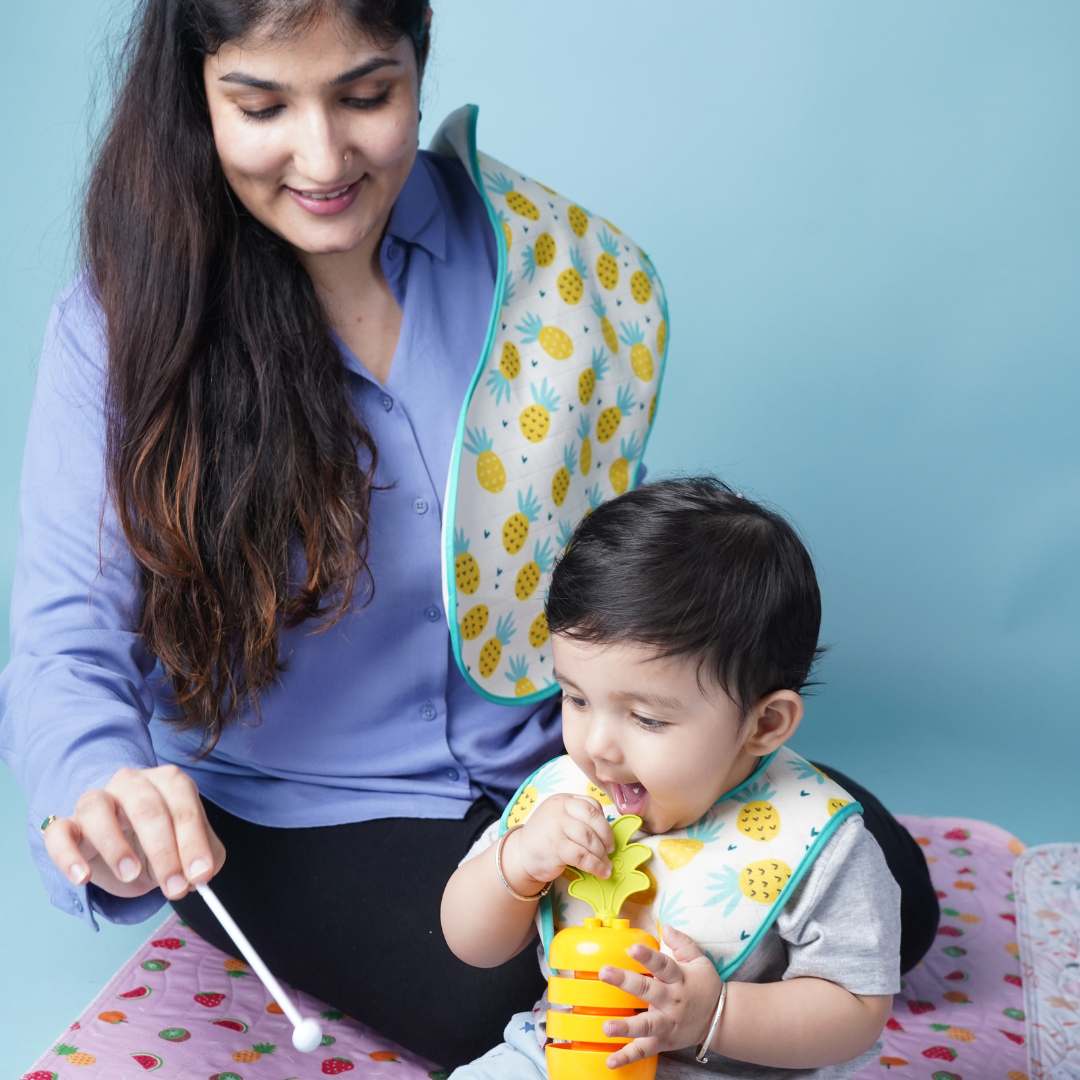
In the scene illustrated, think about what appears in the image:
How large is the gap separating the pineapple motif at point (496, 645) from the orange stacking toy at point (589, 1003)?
1.89 ft

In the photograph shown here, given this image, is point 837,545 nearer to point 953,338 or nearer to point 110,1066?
point 953,338

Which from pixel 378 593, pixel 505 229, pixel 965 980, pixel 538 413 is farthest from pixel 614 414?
pixel 965 980

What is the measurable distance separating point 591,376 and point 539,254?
157 mm

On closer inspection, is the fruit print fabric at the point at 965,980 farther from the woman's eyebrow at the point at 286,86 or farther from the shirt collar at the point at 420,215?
the woman's eyebrow at the point at 286,86

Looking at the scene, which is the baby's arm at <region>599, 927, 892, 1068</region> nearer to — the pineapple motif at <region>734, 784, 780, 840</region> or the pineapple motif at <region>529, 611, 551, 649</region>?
the pineapple motif at <region>734, 784, 780, 840</region>

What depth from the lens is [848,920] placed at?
1.50 m

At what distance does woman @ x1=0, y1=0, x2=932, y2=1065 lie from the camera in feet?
5.54

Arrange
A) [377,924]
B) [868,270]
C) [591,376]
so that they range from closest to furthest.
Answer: [377,924], [591,376], [868,270]

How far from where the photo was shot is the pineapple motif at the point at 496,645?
1.98 m

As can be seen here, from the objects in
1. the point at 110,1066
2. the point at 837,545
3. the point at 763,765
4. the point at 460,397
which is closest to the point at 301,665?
the point at 460,397

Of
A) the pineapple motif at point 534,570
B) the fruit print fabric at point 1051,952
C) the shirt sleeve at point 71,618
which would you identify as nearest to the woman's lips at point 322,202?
the shirt sleeve at point 71,618

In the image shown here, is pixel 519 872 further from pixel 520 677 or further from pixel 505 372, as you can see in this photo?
pixel 505 372

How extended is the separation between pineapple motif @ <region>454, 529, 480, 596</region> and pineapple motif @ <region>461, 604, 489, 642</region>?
0.02m

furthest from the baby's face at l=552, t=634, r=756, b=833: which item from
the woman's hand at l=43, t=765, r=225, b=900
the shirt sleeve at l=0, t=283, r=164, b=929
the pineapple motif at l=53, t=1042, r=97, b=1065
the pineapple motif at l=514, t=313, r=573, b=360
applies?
the pineapple motif at l=53, t=1042, r=97, b=1065
